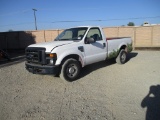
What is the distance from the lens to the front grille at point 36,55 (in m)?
5.60

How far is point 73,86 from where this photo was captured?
18.8 feet

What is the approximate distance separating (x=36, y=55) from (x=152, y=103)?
3.97 meters

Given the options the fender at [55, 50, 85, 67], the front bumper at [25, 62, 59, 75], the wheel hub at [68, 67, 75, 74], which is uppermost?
the fender at [55, 50, 85, 67]

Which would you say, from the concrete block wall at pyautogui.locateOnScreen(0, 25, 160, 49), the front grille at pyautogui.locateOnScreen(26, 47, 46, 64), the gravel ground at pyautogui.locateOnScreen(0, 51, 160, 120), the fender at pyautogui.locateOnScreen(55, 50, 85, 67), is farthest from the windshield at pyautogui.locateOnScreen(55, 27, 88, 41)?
the concrete block wall at pyautogui.locateOnScreen(0, 25, 160, 49)

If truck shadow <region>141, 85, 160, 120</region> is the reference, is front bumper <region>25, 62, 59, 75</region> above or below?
above

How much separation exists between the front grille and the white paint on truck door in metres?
1.74

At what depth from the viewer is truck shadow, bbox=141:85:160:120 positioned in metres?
3.64

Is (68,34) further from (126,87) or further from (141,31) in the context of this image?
(141,31)

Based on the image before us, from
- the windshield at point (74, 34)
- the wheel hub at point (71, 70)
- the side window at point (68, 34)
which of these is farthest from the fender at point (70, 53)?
the side window at point (68, 34)

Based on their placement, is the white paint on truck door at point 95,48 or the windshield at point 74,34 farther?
the windshield at point 74,34

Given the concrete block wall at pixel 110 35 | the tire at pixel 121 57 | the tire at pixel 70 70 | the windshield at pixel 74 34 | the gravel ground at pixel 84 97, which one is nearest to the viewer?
the gravel ground at pixel 84 97

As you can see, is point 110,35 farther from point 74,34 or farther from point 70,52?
point 70,52

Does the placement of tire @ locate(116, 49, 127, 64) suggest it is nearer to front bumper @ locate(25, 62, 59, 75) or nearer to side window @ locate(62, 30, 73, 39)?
side window @ locate(62, 30, 73, 39)

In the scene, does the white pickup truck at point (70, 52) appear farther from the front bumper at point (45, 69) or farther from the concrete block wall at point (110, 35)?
the concrete block wall at point (110, 35)
